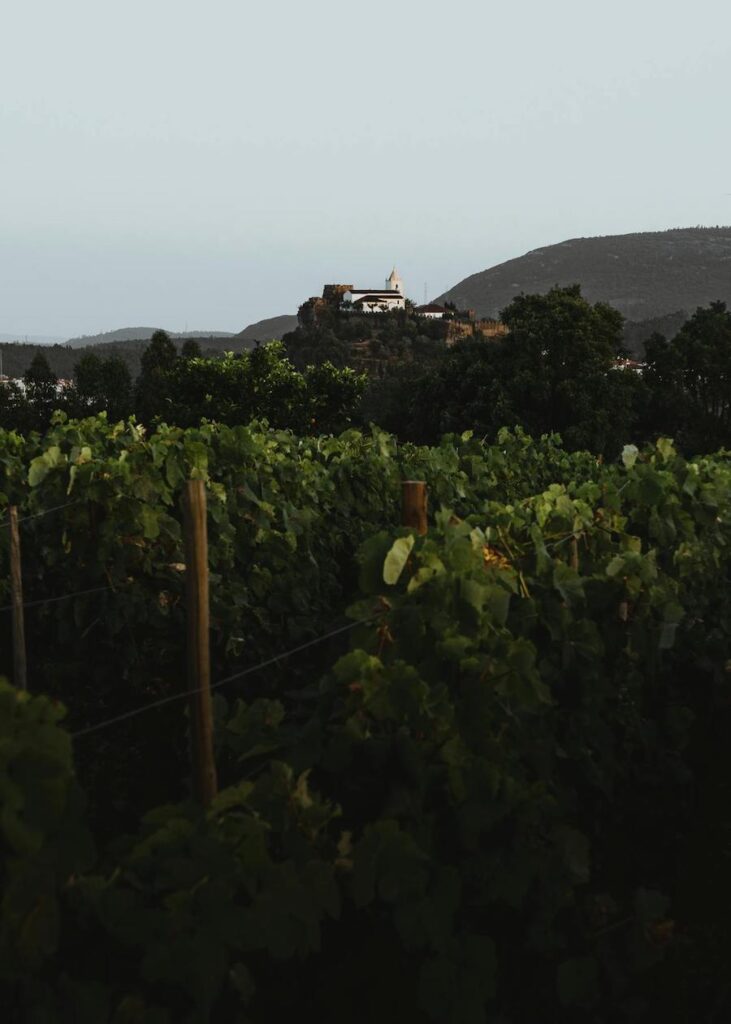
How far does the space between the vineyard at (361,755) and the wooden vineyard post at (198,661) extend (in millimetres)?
156

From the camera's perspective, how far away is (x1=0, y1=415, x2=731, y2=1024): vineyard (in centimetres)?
272

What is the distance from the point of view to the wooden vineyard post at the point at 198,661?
11.4ft

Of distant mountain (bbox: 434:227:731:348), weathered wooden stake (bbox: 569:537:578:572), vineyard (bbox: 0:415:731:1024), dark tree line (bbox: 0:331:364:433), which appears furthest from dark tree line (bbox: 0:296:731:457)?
distant mountain (bbox: 434:227:731:348)

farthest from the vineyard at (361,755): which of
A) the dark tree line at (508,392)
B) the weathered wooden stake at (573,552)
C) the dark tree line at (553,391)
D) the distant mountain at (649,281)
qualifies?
the distant mountain at (649,281)

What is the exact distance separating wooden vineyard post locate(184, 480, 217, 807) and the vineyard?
156 mm

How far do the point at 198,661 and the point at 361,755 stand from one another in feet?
2.12

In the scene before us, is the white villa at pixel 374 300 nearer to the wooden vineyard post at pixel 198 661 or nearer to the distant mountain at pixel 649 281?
the distant mountain at pixel 649 281

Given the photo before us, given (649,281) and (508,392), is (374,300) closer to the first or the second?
(649,281)

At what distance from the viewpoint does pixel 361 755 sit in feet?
11.7

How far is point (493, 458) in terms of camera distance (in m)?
9.84

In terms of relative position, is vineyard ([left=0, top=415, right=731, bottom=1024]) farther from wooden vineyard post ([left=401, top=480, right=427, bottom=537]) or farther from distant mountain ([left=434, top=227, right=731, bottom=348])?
distant mountain ([left=434, top=227, right=731, bottom=348])

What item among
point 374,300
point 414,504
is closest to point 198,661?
point 414,504

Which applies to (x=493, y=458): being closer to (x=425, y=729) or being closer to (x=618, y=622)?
(x=618, y=622)

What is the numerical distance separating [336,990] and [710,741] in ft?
12.2
